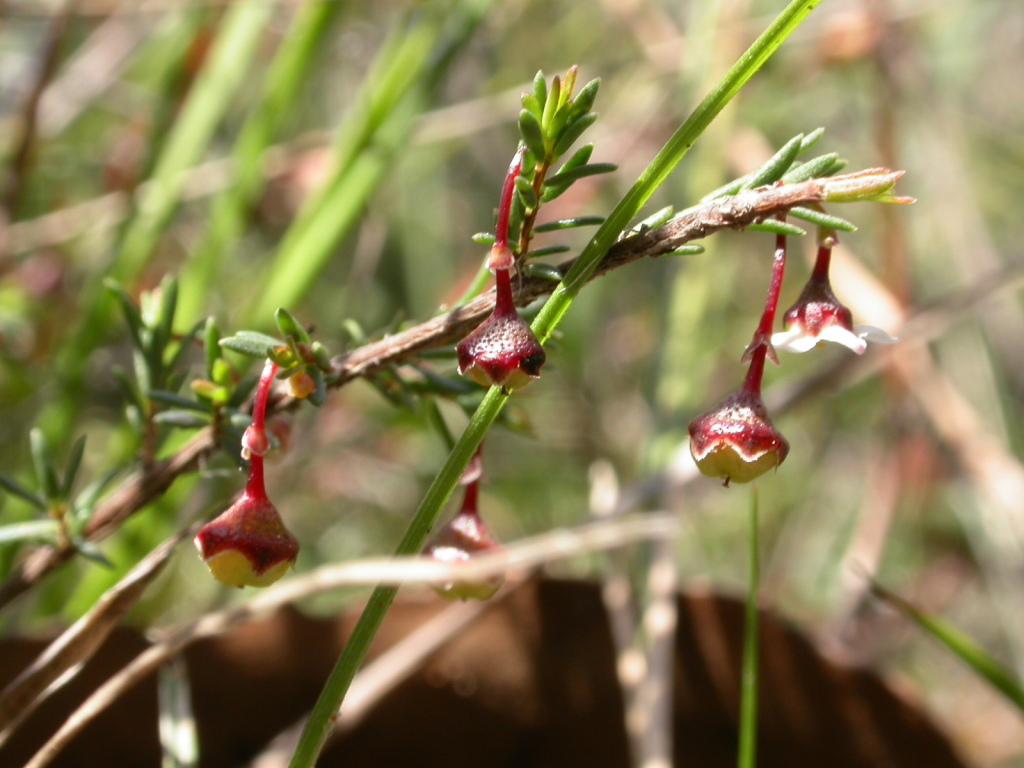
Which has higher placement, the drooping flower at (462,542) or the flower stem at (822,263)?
the flower stem at (822,263)

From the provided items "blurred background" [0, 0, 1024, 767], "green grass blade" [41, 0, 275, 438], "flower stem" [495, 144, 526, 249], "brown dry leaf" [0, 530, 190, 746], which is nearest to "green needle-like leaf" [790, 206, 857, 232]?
"flower stem" [495, 144, 526, 249]

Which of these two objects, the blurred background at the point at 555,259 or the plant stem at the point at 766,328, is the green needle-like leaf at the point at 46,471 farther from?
the plant stem at the point at 766,328

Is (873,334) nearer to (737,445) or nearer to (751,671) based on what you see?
(737,445)

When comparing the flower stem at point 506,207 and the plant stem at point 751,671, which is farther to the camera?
the plant stem at point 751,671

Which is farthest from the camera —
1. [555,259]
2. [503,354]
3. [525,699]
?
[555,259]

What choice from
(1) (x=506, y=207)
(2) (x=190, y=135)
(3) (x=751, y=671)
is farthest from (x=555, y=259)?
(1) (x=506, y=207)

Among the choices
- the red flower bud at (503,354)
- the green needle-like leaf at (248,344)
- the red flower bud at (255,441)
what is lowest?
the red flower bud at (255,441)

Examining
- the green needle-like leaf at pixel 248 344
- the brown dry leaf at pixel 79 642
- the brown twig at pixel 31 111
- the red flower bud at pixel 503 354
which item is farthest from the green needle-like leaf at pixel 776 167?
the brown twig at pixel 31 111

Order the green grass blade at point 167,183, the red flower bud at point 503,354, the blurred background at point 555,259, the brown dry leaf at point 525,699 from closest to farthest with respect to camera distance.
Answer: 1. the red flower bud at point 503,354
2. the brown dry leaf at point 525,699
3. the green grass blade at point 167,183
4. the blurred background at point 555,259
